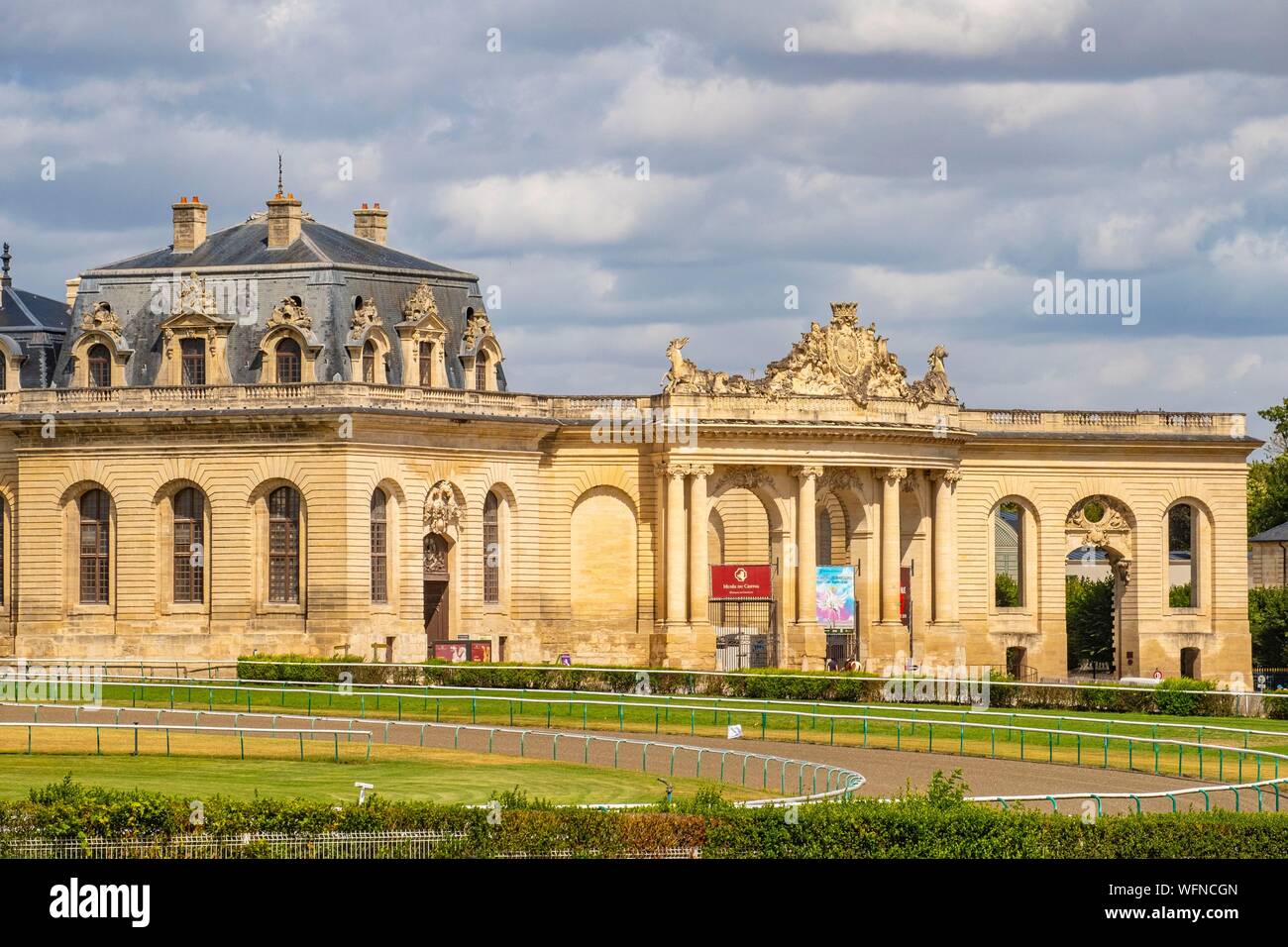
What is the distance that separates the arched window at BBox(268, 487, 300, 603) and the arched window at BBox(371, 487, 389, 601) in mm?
2549

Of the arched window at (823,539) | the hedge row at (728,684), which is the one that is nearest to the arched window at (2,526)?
the hedge row at (728,684)

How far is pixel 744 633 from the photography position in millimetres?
98250

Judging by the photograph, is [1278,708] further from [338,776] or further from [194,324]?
[194,324]

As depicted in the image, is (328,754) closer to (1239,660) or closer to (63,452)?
(63,452)

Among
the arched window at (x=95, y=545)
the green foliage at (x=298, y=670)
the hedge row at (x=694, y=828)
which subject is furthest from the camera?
the arched window at (x=95, y=545)

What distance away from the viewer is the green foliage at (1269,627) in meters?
117

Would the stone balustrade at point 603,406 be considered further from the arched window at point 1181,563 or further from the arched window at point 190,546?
the arched window at point 1181,563

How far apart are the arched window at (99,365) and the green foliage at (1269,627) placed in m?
51.9

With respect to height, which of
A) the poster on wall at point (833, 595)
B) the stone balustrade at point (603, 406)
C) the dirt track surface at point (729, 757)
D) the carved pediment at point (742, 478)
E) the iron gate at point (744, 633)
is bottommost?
the dirt track surface at point (729, 757)

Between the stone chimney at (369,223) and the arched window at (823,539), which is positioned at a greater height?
the stone chimney at (369,223)

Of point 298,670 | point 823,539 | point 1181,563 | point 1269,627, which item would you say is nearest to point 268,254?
point 298,670

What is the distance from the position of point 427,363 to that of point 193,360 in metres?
8.12

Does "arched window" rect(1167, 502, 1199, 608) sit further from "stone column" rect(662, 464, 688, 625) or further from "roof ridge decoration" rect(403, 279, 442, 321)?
"roof ridge decoration" rect(403, 279, 442, 321)

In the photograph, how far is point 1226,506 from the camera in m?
106
